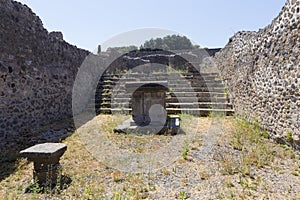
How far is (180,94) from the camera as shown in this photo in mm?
9148

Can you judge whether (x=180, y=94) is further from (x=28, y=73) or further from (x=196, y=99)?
(x=28, y=73)

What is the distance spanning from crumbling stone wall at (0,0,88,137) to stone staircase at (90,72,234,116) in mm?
1916

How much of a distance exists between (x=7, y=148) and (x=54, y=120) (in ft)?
7.94

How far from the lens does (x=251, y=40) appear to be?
6383 mm

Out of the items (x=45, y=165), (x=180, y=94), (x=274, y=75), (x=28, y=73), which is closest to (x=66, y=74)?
(x=28, y=73)

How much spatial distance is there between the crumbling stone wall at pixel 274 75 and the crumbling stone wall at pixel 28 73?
6.11 m

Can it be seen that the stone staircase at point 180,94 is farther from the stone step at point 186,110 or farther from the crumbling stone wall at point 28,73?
the crumbling stone wall at point 28,73

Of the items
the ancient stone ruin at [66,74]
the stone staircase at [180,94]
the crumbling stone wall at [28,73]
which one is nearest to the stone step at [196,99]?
the stone staircase at [180,94]

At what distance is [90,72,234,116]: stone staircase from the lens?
838cm

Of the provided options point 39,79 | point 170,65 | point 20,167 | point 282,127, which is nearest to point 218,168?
point 282,127

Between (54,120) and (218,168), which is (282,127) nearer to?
(218,168)

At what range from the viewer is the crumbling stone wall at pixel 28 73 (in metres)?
5.00

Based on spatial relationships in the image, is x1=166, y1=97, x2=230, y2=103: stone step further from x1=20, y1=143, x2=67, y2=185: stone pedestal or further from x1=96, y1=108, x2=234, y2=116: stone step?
x1=20, y1=143, x2=67, y2=185: stone pedestal

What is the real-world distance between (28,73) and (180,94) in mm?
5714
